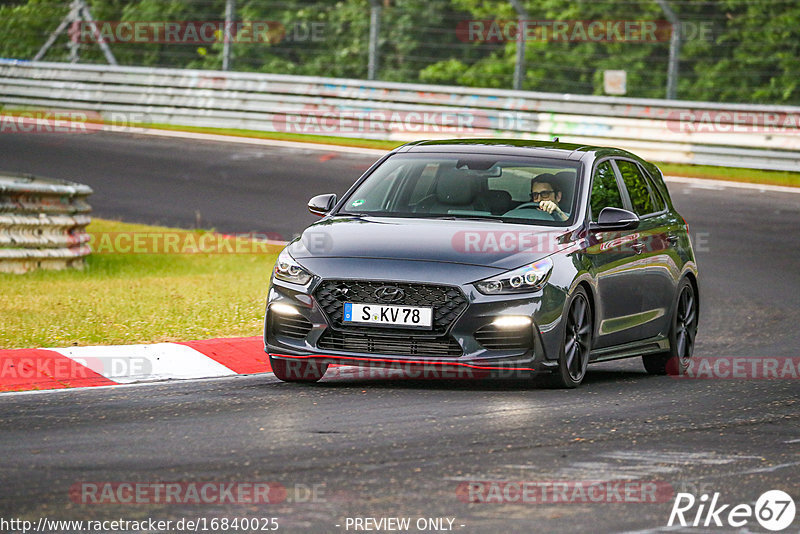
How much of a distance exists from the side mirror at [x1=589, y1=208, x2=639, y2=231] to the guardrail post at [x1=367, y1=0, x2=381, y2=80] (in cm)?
1819

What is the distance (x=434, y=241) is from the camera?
9.52m

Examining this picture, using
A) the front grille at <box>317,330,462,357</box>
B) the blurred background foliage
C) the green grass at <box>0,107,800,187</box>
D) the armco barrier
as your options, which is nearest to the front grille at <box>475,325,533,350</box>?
the front grille at <box>317,330,462,357</box>

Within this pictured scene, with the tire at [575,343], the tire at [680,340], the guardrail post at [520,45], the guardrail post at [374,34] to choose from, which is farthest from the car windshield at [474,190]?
the guardrail post at [374,34]

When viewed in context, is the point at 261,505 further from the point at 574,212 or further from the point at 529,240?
the point at 574,212

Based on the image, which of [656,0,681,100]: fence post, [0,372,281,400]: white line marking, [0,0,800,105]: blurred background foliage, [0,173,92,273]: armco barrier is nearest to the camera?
[0,372,281,400]: white line marking

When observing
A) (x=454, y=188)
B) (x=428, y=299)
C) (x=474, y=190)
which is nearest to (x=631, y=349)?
(x=474, y=190)

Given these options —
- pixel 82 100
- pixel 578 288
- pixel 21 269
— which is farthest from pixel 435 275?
pixel 82 100

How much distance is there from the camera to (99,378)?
32.1ft

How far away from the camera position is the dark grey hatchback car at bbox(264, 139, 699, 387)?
9.16 m

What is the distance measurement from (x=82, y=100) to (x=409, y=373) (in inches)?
861

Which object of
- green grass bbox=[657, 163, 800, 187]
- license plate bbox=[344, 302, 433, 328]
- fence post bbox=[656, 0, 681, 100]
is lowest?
green grass bbox=[657, 163, 800, 187]

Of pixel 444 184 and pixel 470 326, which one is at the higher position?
pixel 444 184

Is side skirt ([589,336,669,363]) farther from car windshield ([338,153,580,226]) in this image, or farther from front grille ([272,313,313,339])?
front grille ([272,313,313,339])

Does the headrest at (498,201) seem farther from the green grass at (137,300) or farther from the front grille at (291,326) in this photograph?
the green grass at (137,300)
